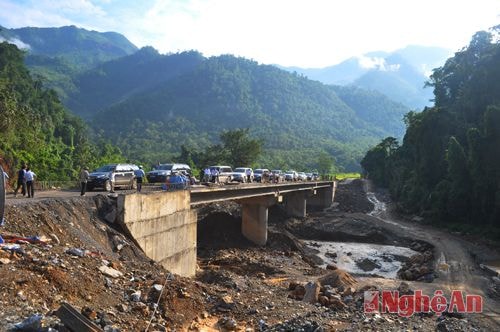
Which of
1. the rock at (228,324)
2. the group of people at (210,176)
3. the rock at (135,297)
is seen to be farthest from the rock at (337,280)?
the group of people at (210,176)

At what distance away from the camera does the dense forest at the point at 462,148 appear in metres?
46.2

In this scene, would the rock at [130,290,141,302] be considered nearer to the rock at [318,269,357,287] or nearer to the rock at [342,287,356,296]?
the rock at [342,287,356,296]

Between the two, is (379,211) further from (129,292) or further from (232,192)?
(129,292)

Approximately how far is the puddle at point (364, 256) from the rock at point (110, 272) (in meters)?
24.8

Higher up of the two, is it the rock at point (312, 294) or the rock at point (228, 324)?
the rock at point (228, 324)

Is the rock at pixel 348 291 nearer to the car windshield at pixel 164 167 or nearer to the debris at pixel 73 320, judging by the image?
the debris at pixel 73 320

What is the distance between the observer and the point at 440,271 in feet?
100

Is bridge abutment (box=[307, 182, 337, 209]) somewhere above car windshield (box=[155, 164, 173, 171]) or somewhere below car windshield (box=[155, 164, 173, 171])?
below

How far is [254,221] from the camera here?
42781 mm

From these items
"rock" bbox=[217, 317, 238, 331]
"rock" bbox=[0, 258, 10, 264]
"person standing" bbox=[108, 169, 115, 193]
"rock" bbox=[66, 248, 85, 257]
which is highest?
"person standing" bbox=[108, 169, 115, 193]

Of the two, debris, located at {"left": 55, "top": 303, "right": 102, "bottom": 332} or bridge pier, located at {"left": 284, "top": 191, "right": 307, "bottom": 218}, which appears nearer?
debris, located at {"left": 55, "top": 303, "right": 102, "bottom": 332}

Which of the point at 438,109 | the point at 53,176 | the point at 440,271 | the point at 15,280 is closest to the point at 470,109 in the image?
the point at 438,109

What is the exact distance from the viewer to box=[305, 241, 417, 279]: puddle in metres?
35.9

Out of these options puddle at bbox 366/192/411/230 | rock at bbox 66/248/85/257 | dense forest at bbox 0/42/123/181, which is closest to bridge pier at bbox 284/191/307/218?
puddle at bbox 366/192/411/230
